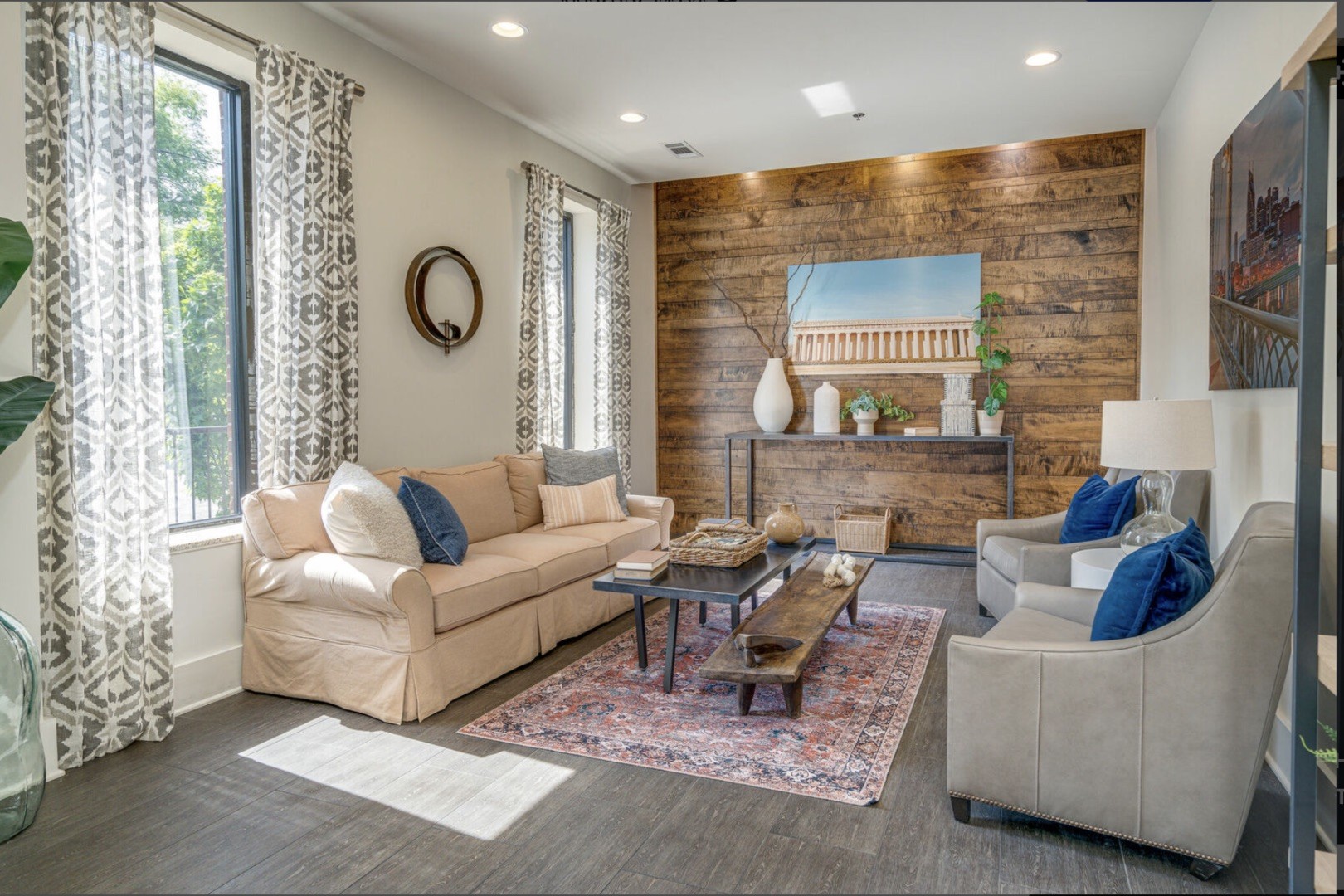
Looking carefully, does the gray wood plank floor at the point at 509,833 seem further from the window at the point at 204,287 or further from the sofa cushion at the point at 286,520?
the window at the point at 204,287

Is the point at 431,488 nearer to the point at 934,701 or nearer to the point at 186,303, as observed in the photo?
the point at 186,303

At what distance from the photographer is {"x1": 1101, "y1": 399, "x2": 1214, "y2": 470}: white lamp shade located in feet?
8.87

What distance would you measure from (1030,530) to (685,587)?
203cm

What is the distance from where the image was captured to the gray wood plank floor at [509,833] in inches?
71.5

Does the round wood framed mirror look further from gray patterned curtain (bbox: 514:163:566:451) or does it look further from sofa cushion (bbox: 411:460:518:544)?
sofa cushion (bbox: 411:460:518:544)

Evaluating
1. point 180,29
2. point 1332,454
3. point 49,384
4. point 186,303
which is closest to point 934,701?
point 1332,454

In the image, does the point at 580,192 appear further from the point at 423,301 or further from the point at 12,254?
the point at 12,254

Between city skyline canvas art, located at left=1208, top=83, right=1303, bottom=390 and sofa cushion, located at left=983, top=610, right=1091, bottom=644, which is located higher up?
city skyline canvas art, located at left=1208, top=83, right=1303, bottom=390

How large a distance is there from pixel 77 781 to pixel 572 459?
8.89 feet

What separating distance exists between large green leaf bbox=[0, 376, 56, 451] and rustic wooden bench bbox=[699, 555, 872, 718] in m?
2.03

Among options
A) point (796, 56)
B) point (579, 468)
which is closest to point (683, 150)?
point (579, 468)

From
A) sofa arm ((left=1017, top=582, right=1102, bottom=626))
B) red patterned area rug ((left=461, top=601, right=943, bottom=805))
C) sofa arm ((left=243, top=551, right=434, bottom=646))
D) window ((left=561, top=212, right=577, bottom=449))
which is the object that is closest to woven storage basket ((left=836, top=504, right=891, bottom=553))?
red patterned area rug ((left=461, top=601, right=943, bottom=805))

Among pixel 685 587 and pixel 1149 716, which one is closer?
pixel 1149 716

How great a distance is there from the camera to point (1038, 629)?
239 cm
